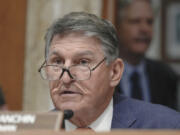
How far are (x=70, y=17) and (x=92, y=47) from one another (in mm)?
234

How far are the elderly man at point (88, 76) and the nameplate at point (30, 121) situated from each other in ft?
2.34

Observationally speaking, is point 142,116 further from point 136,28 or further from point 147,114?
point 136,28

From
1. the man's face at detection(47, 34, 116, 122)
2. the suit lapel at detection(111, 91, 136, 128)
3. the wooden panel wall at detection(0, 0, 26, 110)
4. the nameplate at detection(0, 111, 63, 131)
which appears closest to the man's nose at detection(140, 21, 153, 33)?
the wooden panel wall at detection(0, 0, 26, 110)

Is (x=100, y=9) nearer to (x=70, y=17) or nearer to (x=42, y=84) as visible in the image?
(x=42, y=84)

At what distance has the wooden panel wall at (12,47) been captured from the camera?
516 centimetres

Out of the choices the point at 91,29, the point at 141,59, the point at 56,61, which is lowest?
the point at 141,59

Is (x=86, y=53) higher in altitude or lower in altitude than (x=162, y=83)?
higher

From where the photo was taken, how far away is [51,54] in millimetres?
2883

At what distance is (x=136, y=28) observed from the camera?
5004 millimetres

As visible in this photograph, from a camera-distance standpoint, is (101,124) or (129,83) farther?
(129,83)

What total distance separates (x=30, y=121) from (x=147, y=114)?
3.83 feet

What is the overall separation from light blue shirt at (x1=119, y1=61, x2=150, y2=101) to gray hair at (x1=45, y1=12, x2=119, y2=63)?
1928 millimetres

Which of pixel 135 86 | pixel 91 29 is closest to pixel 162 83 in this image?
pixel 135 86

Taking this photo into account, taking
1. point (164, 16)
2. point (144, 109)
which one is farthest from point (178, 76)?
point (144, 109)
